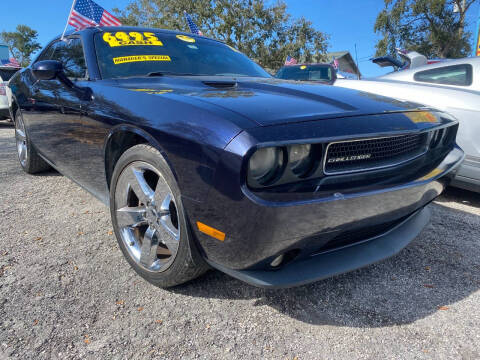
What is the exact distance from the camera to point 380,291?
1.93 m

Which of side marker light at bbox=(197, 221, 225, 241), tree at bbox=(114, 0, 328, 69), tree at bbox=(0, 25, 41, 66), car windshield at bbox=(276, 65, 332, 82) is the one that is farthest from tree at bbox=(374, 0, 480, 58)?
tree at bbox=(0, 25, 41, 66)

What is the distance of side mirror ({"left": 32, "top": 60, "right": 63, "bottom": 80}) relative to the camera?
2.38 meters

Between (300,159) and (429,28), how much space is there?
27.1m

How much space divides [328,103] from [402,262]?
47.6 inches

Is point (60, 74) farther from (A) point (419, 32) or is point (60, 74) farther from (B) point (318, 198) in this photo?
(A) point (419, 32)

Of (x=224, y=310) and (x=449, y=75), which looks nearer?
(x=224, y=310)

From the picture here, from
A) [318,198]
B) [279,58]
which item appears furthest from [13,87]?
[279,58]

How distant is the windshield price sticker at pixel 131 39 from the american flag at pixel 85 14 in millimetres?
1753

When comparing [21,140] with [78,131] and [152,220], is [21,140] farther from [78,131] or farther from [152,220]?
[152,220]

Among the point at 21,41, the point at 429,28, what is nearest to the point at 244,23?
the point at 429,28

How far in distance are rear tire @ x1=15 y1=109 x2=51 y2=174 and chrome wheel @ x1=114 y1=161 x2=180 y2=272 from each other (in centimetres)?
232

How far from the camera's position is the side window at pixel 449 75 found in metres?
3.60

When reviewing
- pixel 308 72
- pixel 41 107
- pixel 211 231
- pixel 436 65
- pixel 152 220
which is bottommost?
pixel 152 220

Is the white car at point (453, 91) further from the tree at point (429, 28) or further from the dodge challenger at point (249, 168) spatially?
the tree at point (429, 28)
